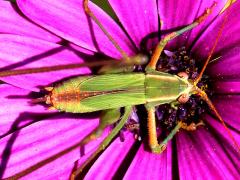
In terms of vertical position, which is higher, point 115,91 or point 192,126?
point 115,91

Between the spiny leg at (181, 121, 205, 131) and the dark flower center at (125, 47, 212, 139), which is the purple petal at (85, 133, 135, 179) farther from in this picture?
the spiny leg at (181, 121, 205, 131)

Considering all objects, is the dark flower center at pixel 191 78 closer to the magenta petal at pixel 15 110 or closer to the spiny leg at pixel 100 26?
the spiny leg at pixel 100 26

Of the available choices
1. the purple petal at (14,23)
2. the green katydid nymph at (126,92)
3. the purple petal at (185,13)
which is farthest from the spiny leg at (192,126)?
the purple petal at (14,23)

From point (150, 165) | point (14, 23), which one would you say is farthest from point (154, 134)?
point (14, 23)

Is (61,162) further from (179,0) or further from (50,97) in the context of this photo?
(179,0)

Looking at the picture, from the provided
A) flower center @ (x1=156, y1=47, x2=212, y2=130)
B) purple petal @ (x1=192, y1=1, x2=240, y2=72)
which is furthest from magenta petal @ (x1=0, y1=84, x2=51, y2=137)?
purple petal @ (x1=192, y1=1, x2=240, y2=72)

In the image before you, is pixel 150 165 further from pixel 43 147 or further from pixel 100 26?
pixel 100 26

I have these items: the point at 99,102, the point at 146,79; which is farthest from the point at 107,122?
the point at 146,79
